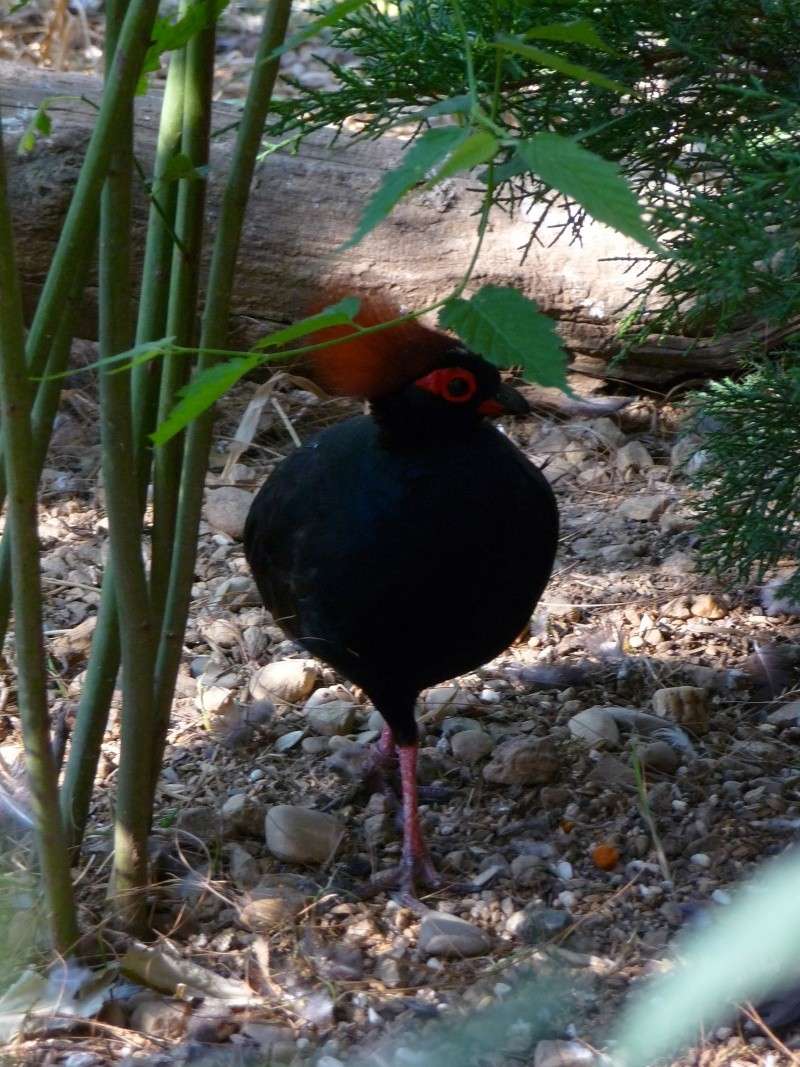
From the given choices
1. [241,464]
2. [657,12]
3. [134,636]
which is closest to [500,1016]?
[134,636]

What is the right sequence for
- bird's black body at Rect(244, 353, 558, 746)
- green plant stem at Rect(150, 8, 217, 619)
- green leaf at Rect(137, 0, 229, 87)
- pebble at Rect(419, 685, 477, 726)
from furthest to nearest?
pebble at Rect(419, 685, 477, 726)
bird's black body at Rect(244, 353, 558, 746)
green plant stem at Rect(150, 8, 217, 619)
green leaf at Rect(137, 0, 229, 87)

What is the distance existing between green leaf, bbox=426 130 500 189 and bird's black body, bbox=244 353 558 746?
4.24 feet

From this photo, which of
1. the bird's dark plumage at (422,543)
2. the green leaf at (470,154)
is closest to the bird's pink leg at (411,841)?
the bird's dark plumage at (422,543)

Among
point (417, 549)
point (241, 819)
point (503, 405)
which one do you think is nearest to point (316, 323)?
point (417, 549)

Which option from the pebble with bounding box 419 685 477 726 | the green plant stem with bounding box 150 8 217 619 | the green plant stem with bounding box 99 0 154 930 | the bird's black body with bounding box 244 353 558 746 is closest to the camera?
the green plant stem with bounding box 99 0 154 930

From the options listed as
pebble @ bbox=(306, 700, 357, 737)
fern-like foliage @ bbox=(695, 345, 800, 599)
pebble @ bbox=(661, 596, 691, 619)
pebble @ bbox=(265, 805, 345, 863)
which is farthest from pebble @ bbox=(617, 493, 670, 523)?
pebble @ bbox=(265, 805, 345, 863)

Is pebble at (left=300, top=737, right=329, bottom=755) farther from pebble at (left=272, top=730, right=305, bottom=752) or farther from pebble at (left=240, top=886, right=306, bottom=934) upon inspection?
pebble at (left=240, top=886, right=306, bottom=934)

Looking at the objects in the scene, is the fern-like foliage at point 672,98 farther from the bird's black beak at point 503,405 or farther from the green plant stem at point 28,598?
the green plant stem at point 28,598

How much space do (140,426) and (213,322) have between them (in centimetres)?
25

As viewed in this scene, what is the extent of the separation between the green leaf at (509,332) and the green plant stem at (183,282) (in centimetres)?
81

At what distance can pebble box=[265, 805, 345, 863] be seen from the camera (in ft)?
8.34

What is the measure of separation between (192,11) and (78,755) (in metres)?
1.18

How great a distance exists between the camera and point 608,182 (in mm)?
1135

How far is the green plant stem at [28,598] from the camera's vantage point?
67.1 inches
